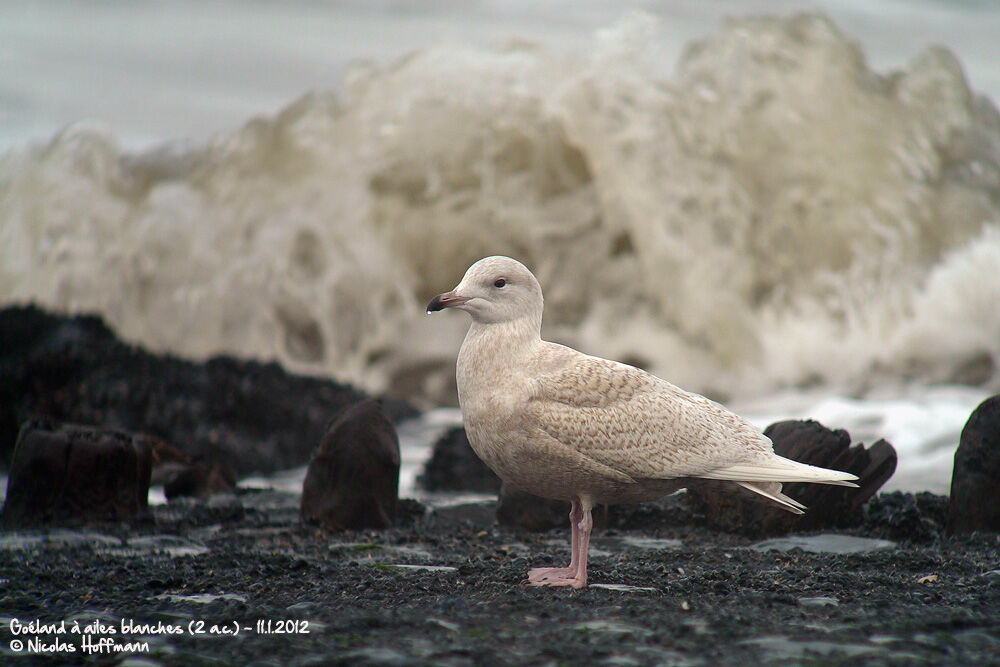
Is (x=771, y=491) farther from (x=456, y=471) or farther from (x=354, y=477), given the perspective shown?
(x=456, y=471)

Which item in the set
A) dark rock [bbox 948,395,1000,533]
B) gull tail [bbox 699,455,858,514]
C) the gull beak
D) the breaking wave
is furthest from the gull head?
the breaking wave

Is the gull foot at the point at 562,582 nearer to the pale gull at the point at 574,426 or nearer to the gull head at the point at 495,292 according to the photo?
the pale gull at the point at 574,426

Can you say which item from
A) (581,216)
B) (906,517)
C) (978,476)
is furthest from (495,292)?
(581,216)

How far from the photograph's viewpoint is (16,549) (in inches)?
221

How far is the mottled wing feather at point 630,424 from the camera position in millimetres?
4691

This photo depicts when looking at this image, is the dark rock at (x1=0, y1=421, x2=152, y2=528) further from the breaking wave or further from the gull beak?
the breaking wave

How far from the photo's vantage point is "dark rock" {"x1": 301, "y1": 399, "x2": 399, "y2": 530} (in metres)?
6.45

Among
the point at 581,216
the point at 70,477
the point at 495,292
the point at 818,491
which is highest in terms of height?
the point at 581,216

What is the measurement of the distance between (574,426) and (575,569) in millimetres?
693

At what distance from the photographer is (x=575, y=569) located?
15.5 feet

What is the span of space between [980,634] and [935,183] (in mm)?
16288

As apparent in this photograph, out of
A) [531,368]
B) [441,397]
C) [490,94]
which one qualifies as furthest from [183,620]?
[490,94]

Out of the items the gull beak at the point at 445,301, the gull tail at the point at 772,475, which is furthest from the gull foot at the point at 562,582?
the gull beak at the point at 445,301

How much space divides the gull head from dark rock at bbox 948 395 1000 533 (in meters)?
2.93
